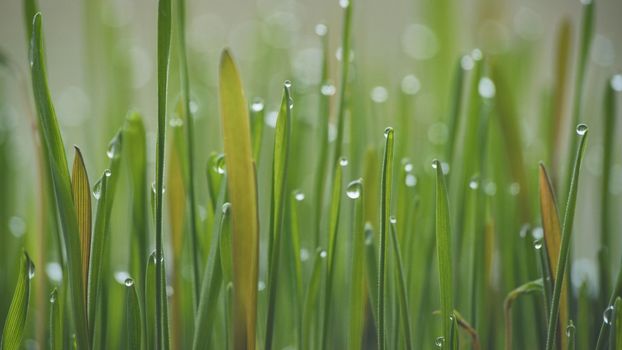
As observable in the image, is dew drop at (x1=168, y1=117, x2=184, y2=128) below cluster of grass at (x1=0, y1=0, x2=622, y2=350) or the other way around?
the other way around

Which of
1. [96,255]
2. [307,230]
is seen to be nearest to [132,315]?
[96,255]

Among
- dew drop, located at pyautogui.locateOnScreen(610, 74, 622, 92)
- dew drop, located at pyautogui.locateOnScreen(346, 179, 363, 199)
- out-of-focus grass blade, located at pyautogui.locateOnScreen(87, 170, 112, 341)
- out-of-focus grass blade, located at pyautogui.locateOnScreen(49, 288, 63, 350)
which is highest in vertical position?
dew drop, located at pyautogui.locateOnScreen(610, 74, 622, 92)

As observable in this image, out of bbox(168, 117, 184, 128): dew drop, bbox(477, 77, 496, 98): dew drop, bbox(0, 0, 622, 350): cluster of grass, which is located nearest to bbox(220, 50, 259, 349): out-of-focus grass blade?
bbox(0, 0, 622, 350): cluster of grass

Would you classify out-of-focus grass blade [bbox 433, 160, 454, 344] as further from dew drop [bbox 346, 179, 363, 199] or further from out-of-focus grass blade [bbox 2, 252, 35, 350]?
out-of-focus grass blade [bbox 2, 252, 35, 350]

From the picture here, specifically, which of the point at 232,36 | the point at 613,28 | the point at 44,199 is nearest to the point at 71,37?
the point at 232,36

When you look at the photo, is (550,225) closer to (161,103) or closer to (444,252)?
(444,252)
